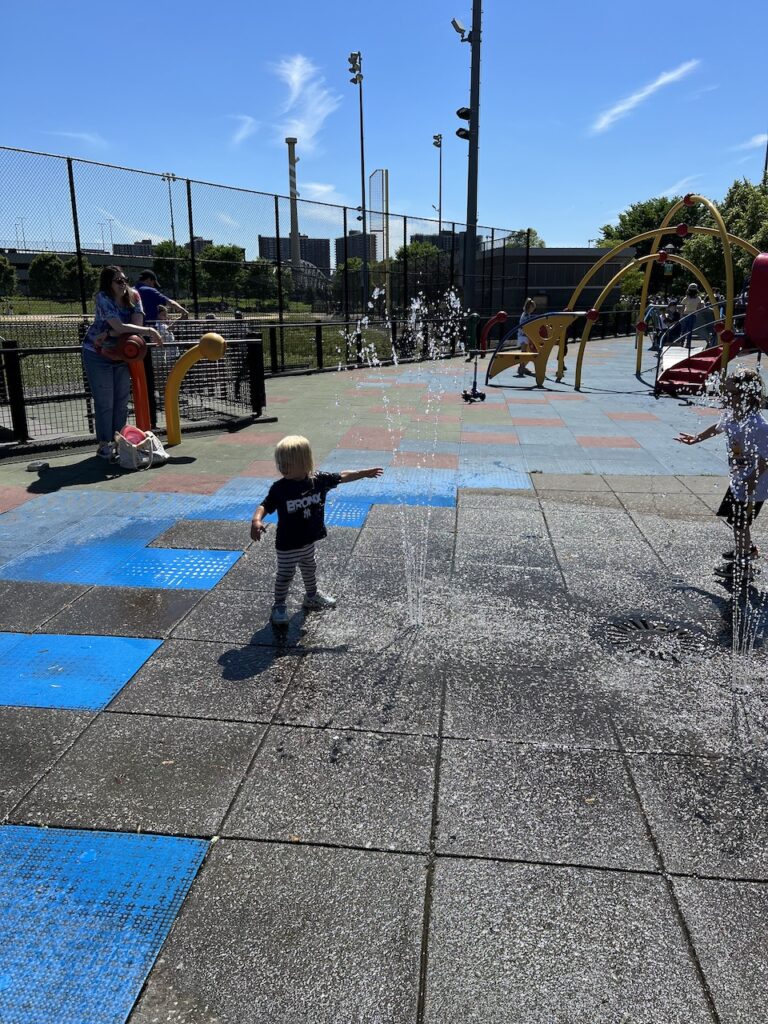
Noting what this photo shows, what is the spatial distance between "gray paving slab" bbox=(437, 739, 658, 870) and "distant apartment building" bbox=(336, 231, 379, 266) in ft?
52.6

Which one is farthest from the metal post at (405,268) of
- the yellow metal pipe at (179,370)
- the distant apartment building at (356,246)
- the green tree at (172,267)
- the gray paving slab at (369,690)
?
the gray paving slab at (369,690)

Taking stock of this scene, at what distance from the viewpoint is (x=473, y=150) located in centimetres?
1794

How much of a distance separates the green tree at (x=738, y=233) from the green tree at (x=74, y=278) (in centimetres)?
2745

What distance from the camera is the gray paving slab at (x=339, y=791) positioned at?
258 cm

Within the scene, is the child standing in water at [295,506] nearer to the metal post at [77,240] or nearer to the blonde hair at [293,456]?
the blonde hair at [293,456]

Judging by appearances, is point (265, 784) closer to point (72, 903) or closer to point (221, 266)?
point (72, 903)

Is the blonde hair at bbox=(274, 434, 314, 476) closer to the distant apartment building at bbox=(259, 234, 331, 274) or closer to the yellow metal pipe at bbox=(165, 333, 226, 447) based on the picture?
the yellow metal pipe at bbox=(165, 333, 226, 447)

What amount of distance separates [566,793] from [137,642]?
242 centimetres

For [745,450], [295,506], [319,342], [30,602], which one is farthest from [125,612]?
[319,342]

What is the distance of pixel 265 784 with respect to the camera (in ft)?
9.28

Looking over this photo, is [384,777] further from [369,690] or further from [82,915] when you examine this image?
[82,915]

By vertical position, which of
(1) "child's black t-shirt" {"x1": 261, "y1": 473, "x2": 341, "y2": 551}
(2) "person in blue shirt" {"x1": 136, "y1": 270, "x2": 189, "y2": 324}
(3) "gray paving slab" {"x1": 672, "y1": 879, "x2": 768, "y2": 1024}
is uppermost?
(2) "person in blue shirt" {"x1": 136, "y1": 270, "x2": 189, "y2": 324}

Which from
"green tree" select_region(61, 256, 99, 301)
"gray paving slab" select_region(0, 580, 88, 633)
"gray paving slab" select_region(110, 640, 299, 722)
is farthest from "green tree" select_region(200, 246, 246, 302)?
"gray paving slab" select_region(110, 640, 299, 722)

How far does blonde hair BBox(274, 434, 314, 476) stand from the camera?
3.94m
